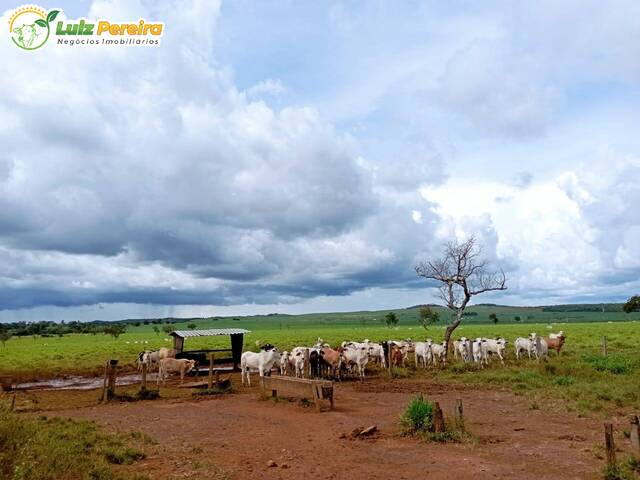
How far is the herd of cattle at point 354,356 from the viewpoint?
966 inches

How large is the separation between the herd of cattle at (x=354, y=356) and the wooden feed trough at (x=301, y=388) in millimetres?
3413

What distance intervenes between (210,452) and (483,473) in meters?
5.57

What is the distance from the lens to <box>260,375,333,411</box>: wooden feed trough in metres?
16.2

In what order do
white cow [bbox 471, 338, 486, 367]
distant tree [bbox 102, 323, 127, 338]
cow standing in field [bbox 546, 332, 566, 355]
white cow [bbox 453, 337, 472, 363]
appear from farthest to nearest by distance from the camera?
distant tree [bbox 102, 323, 127, 338] → cow standing in field [bbox 546, 332, 566, 355] → white cow [bbox 453, 337, 472, 363] → white cow [bbox 471, 338, 486, 367]

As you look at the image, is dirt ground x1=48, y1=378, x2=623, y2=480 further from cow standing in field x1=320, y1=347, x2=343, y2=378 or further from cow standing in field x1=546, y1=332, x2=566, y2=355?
cow standing in field x1=546, y1=332, x2=566, y2=355

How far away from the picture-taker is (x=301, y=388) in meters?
17.2

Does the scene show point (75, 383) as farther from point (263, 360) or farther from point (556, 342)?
point (556, 342)

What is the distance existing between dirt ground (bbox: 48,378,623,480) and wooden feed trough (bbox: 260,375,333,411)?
1.46 feet

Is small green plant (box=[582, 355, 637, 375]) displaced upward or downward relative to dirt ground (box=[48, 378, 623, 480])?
upward

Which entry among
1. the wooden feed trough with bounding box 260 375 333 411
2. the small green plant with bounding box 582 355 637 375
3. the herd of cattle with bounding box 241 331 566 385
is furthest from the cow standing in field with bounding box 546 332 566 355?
the wooden feed trough with bounding box 260 375 333 411

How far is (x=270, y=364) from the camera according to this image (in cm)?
2370

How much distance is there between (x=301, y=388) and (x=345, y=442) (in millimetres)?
5344

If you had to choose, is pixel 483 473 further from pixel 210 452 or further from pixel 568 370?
pixel 568 370

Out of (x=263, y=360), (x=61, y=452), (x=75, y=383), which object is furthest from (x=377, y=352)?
(x=61, y=452)
